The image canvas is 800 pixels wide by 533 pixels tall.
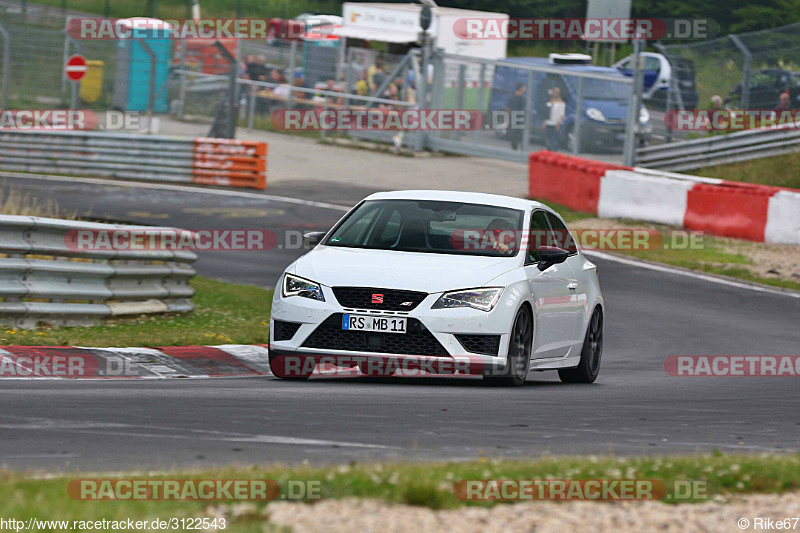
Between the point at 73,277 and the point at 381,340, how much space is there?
3802mm

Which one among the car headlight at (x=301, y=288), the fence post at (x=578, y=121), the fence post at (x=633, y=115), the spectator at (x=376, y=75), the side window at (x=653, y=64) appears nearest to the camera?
the car headlight at (x=301, y=288)

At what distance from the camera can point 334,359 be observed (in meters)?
9.35

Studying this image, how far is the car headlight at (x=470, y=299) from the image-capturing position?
364 inches

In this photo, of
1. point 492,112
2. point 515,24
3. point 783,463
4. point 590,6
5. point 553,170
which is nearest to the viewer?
point 783,463

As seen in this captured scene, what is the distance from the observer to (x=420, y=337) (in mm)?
9203

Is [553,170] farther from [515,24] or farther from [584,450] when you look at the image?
[515,24]

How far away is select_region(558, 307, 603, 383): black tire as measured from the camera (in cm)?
1130

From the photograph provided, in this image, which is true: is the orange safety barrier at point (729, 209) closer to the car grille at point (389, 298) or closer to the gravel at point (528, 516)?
the car grille at point (389, 298)

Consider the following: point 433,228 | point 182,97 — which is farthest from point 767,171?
point 182,97

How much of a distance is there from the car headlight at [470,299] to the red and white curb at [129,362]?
7.37ft

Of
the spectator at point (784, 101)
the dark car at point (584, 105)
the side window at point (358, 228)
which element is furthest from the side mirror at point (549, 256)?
the dark car at point (584, 105)

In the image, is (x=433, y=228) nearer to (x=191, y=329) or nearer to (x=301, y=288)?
(x=301, y=288)

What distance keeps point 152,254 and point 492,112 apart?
19.0 m

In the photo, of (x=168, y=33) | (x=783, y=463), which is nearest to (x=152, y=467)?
(x=783, y=463)
